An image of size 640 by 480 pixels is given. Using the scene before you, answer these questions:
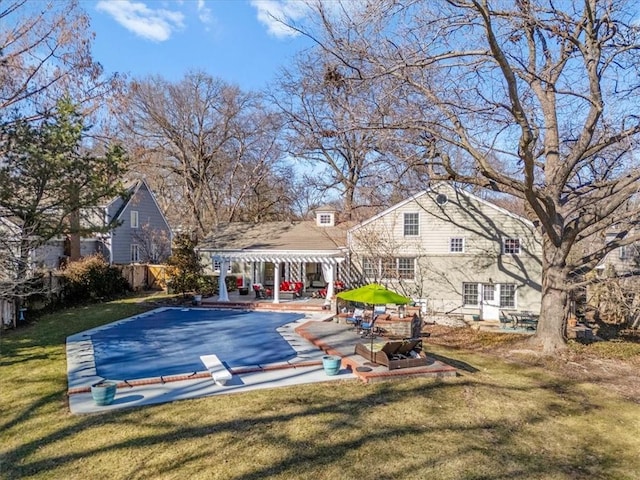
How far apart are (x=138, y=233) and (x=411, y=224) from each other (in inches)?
876

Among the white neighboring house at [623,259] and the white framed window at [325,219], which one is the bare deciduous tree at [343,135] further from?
the white neighboring house at [623,259]

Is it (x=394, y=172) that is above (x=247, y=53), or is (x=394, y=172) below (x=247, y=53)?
below

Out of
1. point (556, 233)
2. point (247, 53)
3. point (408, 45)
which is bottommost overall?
point (556, 233)

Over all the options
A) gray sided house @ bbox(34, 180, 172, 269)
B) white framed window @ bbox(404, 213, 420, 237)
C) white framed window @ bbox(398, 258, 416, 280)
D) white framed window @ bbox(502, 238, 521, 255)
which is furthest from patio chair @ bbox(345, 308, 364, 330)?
gray sided house @ bbox(34, 180, 172, 269)

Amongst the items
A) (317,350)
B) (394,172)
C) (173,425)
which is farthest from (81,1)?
(173,425)

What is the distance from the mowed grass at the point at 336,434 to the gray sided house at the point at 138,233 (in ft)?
75.6

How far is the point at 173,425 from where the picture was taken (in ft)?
24.6

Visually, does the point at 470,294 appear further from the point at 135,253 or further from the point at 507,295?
the point at 135,253

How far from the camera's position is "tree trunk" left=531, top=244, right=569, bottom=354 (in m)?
14.4

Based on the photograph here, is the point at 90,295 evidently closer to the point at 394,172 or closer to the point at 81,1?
the point at 81,1

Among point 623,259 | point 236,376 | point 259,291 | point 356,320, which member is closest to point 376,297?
point 236,376

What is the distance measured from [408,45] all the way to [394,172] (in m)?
6.02

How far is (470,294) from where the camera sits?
2195 centimetres

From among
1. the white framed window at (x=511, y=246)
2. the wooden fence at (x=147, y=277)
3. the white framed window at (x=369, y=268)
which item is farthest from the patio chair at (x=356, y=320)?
the wooden fence at (x=147, y=277)
